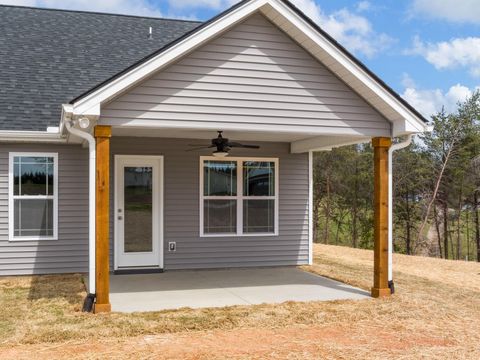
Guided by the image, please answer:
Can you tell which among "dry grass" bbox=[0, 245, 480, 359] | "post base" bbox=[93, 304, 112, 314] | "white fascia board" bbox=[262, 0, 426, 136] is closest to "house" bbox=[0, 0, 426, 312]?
"white fascia board" bbox=[262, 0, 426, 136]

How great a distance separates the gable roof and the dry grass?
3359 millimetres

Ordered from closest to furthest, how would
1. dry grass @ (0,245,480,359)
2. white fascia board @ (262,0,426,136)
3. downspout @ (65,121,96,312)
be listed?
dry grass @ (0,245,480,359), downspout @ (65,121,96,312), white fascia board @ (262,0,426,136)

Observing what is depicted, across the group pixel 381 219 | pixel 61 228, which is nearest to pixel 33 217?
pixel 61 228

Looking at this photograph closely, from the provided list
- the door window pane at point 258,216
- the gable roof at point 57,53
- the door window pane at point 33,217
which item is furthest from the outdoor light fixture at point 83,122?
the door window pane at point 258,216

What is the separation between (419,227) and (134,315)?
2111 cm

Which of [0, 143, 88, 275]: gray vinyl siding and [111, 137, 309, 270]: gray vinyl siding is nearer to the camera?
[0, 143, 88, 275]: gray vinyl siding

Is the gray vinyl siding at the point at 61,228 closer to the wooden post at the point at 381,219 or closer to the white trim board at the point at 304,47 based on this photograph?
the white trim board at the point at 304,47

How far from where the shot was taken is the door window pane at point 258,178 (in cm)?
1026

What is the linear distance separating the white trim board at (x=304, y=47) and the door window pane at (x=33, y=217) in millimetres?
3571

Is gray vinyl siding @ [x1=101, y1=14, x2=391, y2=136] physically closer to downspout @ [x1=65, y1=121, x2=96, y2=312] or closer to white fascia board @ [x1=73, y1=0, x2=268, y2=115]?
white fascia board @ [x1=73, y1=0, x2=268, y2=115]

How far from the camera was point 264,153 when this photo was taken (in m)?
10.4

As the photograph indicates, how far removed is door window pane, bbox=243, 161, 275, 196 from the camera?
10.3m

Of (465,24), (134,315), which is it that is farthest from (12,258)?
(465,24)

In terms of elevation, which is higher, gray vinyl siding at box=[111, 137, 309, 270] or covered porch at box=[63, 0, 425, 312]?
covered porch at box=[63, 0, 425, 312]
